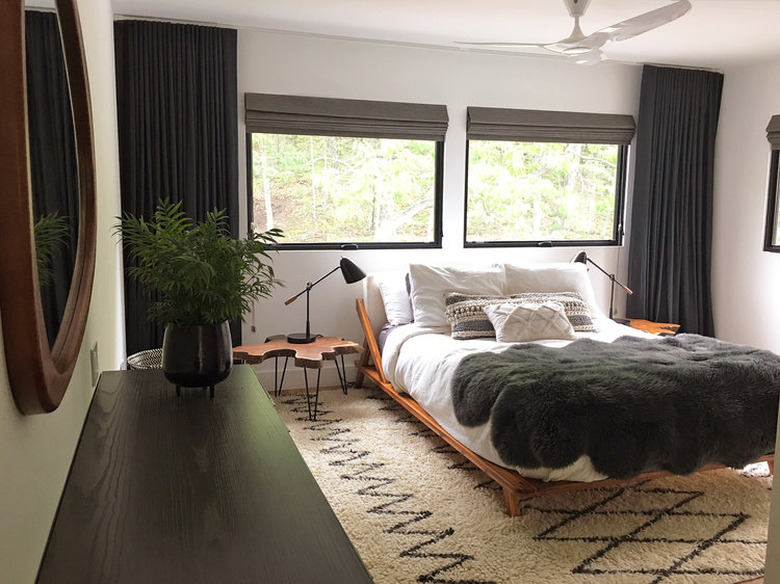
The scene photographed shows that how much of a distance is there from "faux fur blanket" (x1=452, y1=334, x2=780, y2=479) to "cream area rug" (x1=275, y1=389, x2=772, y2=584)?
0.78ft

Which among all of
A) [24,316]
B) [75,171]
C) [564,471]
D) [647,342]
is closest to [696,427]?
[564,471]

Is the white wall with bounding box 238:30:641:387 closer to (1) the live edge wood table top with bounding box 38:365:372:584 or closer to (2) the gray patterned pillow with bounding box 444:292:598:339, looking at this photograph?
(2) the gray patterned pillow with bounding box 444:292:598:339

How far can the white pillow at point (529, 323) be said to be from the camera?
12.7ft

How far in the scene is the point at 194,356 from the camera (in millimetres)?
1726

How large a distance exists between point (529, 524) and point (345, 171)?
279 cm

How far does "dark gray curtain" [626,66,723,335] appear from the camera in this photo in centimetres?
511

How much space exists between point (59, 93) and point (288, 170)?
3331mm

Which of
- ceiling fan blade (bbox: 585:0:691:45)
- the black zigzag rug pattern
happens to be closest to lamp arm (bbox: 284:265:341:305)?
the black zigzag rug pattern

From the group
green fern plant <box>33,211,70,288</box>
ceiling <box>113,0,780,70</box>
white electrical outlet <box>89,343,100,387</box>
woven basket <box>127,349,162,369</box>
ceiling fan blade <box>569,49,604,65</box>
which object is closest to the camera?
green fern plant <box>33,211,70,288</box>

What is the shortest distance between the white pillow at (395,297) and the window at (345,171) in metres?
0.34

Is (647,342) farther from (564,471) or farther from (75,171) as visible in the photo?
(75,171)

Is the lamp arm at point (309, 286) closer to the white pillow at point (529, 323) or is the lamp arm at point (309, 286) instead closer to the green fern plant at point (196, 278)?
the white pillow at point (529, 323)

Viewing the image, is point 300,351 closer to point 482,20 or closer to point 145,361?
point 145,361

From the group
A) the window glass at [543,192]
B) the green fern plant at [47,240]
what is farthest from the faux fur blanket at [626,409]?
the window glass at [543,192]
